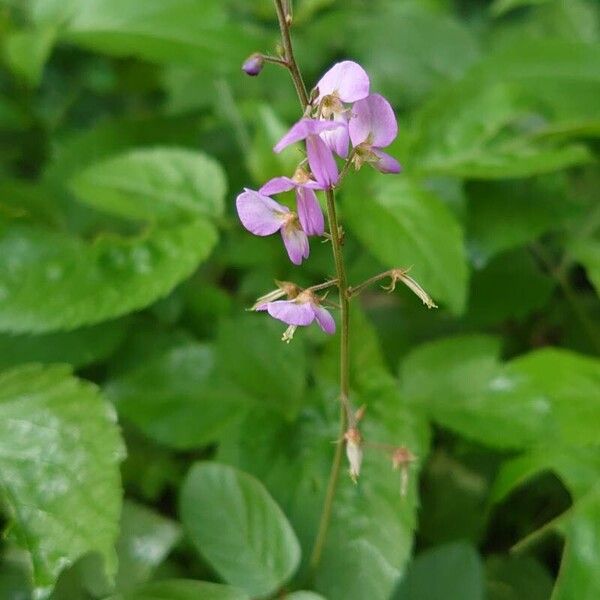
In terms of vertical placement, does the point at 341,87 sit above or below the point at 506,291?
above

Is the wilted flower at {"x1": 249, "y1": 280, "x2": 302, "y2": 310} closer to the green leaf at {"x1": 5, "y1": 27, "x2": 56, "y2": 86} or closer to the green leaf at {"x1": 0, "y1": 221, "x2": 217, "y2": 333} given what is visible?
the green leaf at {"x1": 0, "y1": 221, "x2": 217, "y2": 333}

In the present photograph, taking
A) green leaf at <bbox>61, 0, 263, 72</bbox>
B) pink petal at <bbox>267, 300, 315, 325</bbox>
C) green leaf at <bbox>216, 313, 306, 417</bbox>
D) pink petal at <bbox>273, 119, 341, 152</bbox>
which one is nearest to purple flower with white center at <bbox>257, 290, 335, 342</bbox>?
pink petal at <bbox>267, 300, 315, 325</bbox>

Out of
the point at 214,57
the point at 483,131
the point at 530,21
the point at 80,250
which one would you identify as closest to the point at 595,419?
the point at 483,131

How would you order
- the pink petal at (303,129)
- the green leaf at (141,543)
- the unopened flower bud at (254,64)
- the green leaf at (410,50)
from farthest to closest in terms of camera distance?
1. the green leaf at (410,50)
2. the green leaf at (141,543)
3. the unopened flower bud at (254,64)
4. the pink petal at (303,129)

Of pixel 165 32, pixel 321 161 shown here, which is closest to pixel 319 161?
pixel 321 161

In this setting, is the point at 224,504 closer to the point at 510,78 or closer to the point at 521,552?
the point at 521,552

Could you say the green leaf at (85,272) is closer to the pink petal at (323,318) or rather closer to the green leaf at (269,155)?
the green leaf at (269,155)

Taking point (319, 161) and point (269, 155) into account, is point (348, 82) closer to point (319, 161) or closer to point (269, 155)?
point (319, 161)

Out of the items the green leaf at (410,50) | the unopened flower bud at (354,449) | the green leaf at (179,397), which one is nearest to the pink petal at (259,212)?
the unopened flower bud at (354,449)
